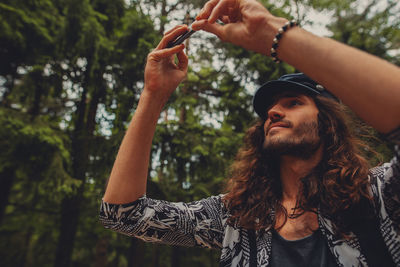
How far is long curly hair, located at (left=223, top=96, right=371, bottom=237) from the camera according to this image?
141cm

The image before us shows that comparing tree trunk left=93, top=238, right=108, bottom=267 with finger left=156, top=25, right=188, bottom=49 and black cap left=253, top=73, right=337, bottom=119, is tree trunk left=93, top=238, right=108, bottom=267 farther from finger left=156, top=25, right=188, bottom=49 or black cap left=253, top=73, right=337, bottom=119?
finger left=156, top=25, right=188, bottom=49

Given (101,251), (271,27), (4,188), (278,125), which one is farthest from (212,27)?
(101,251)

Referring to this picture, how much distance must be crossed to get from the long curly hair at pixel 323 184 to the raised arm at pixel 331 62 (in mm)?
793

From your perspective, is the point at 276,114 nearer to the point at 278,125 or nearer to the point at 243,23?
the point at 278,125

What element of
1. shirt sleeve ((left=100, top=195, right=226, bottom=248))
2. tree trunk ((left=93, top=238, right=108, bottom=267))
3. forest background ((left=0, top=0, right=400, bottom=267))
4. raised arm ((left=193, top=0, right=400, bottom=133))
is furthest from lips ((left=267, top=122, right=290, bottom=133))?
tree trunk ((left=93, top=238, right=108, bottom=267))

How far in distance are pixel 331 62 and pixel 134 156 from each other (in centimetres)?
102

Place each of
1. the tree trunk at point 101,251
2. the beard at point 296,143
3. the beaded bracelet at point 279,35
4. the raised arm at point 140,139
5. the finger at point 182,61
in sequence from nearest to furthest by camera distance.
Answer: the beaded bracelet at point 279,35 < the raised arm at point 140,139 < the finger at point 182,61 < the beard at point 296,143 < the tree trunk at point 101,251

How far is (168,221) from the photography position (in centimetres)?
150

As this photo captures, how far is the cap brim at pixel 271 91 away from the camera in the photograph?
1.89 m

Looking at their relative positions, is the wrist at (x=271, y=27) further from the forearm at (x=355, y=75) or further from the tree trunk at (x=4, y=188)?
the tree trunk at (x=4, y=188)

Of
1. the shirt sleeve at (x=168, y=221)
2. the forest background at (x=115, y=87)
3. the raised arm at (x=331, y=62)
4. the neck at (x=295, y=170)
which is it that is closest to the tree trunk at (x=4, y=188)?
the forest background at (x=115, y=87)

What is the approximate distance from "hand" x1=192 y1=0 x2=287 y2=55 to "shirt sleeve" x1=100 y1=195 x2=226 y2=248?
3.27 feet

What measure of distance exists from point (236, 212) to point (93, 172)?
580 centimetres

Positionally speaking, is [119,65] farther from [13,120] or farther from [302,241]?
[302,241]
